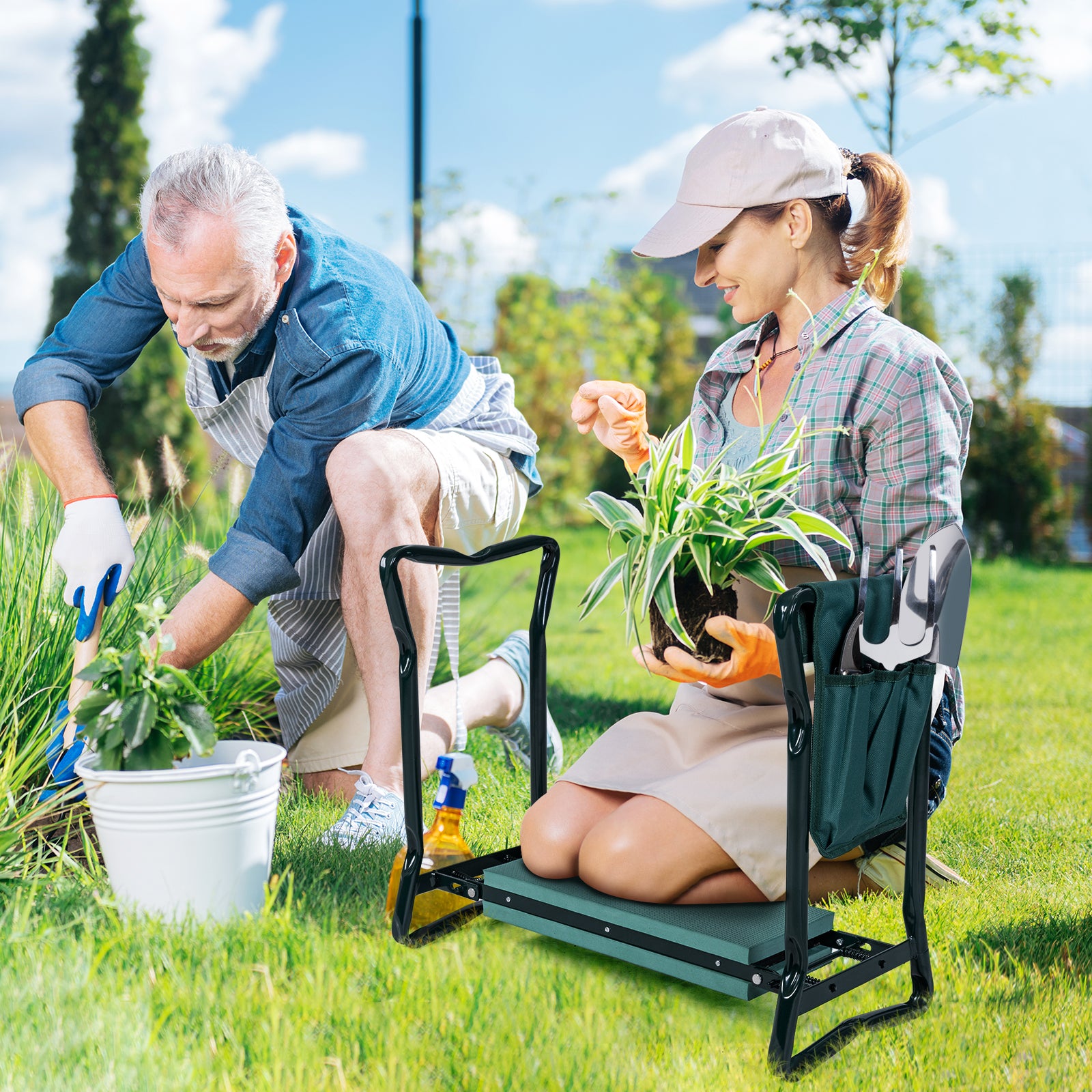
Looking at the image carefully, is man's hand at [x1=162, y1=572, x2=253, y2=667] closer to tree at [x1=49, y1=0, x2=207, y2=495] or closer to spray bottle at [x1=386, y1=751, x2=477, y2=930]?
spray bottle at [x1=386, y1=751, x2=477, y2=930]

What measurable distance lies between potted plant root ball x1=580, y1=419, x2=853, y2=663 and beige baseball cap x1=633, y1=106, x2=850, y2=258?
0.44 metres

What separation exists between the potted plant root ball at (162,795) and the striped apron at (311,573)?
968mm

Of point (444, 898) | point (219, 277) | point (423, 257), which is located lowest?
point (444, 898)

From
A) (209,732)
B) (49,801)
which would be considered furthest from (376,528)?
(49,801)

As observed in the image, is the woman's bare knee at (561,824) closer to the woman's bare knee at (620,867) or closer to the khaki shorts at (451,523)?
the woman's bare knee at (620,867)

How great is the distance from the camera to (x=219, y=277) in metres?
2.41

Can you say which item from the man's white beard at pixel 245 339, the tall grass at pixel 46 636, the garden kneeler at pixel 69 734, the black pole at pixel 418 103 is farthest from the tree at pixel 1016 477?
the garden kneeler at pixel 69 734

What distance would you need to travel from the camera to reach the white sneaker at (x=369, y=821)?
2.38m

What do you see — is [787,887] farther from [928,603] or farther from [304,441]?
[304,441]

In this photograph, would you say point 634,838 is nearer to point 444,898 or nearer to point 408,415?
point 444,898

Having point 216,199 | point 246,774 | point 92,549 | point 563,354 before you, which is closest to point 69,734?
point 92,549

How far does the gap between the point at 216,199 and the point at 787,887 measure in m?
1.75

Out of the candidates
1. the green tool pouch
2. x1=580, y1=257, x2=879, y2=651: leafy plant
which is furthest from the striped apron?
the green tool pouch

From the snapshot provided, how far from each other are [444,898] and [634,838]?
431mm
